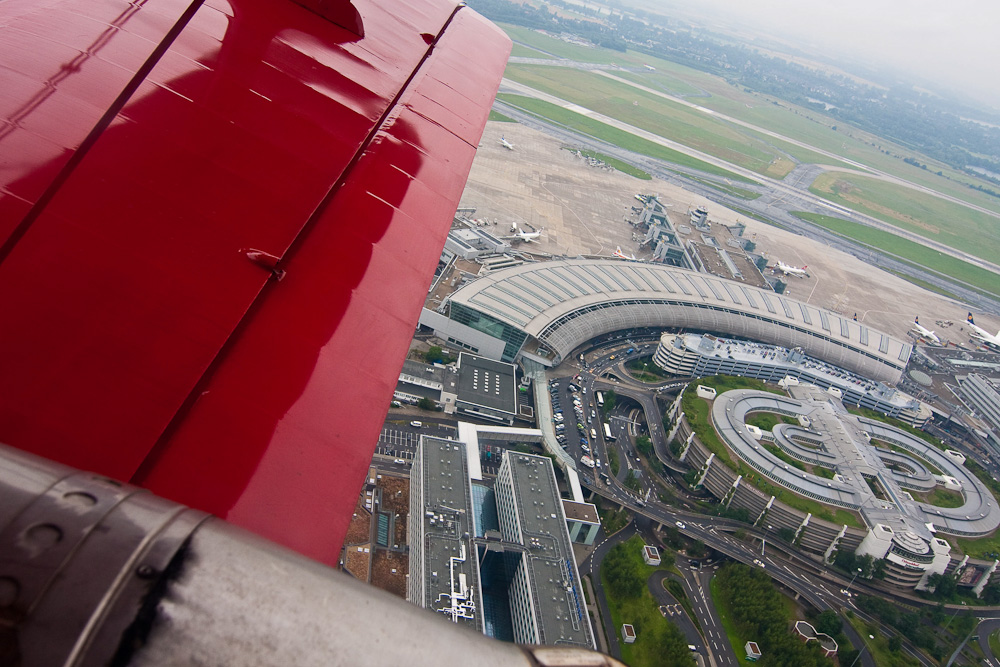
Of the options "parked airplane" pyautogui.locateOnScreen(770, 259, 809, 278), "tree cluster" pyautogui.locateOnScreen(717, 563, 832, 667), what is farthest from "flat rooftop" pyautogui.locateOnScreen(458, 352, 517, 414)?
"parked airplane" pyautogui.locateOnScreen(770, 259, 809, 278)

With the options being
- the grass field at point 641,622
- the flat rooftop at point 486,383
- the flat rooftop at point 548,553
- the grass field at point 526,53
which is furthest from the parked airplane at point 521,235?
the grass field at point 526,53

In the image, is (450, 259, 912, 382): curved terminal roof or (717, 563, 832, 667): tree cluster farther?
(450, 259, 912, 382): curved terminal roof

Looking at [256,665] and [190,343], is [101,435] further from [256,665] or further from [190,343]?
[256,665]

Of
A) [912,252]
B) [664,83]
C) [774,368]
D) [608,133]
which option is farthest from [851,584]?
[664,83]

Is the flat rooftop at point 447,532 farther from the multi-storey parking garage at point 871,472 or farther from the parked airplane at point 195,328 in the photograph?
the parked airplane at point 195,328

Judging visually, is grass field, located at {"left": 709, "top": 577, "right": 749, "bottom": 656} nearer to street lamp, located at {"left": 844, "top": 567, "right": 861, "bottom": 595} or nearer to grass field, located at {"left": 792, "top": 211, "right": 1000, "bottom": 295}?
street lamp, located at {"left": 844, "top": 567, "right": 861, "bottom": 595}

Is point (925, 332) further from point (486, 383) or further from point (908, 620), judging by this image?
point (486, 383)

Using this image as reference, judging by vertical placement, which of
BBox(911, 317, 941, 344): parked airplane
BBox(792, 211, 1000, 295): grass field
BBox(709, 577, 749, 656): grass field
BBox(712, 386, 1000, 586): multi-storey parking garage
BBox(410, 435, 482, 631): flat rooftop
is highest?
BBox(792, 211, 1000, 295): grass field
